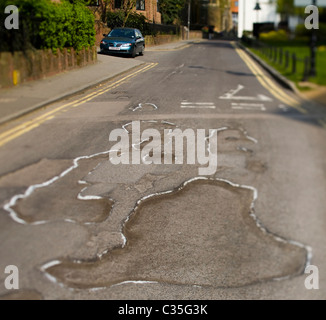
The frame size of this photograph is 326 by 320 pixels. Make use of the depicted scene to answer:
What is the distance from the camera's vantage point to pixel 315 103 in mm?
9875

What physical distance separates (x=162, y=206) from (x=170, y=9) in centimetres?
311

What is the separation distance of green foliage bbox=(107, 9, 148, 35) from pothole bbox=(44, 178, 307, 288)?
2777 mm

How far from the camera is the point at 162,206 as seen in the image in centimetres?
473

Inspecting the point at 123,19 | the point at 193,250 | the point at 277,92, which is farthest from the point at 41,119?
the point at 277,92

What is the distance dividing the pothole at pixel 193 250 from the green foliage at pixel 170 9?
2.81 metres

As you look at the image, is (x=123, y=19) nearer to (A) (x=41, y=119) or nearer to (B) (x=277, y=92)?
(A) (x=41, y=119)

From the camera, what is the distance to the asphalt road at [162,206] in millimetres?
3396

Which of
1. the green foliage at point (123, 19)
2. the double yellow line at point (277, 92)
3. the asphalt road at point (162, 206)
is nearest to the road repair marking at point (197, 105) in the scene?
the asphalt road at point (162, 206)

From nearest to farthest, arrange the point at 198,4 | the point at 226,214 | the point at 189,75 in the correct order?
1. the point at 226,214
2. the point at 198,4
3. the point at 189,75

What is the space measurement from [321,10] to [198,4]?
12411 millimetres

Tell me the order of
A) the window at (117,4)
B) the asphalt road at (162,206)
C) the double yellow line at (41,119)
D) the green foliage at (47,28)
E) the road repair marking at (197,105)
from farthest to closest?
1. the road repair marking at (197,105)
2. the green foliage at (47,28)
3. the double yellow line at (41,119)
4. the window at (117,4)
5. the asphalt road at (162,206)

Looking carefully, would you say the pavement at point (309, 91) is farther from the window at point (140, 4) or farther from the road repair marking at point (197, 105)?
the window at point (140, 4)
